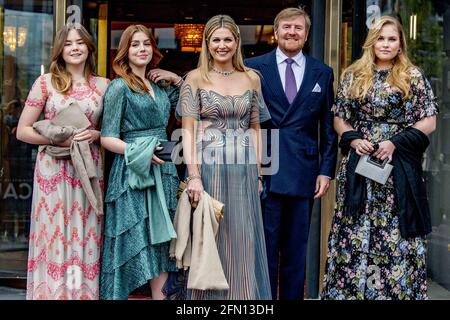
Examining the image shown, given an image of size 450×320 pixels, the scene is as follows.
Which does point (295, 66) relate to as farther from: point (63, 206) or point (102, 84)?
point (63, 206)

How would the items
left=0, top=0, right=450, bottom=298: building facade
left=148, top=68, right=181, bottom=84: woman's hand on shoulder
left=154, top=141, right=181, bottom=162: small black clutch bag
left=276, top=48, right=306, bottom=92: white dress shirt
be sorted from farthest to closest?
left=0, top=0, right=450, bottom=298: building facade, left=276, top=48, right=306, bottom=92: white dress shirt, left=148, top=68, right=181, bottom=84: woman's hand on shoulder, left=154, top=141, right=181, bottom=162: small black clutch bag

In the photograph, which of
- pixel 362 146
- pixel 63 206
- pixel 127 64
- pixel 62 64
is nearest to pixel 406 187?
pixel 362 146

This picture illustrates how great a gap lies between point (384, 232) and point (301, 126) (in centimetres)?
81

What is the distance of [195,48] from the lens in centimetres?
671

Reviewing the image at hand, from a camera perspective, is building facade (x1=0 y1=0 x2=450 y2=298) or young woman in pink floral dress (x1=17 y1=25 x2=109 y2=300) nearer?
young woman in pink floral dress (x1=17 y1=25 x2=109 y2=300)

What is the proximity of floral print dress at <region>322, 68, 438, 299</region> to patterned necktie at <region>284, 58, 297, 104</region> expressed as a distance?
33 centimetres

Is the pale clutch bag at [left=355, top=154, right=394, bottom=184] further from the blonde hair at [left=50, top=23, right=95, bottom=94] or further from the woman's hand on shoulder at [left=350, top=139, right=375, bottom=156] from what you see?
the blonde hair at [left=50, top=23, right=95, bottom=94]

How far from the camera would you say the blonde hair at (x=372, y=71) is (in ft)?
17.1

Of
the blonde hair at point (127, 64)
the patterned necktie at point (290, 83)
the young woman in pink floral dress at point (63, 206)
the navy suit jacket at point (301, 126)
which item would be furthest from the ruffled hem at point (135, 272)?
the patterned necktie at point (290, 83)

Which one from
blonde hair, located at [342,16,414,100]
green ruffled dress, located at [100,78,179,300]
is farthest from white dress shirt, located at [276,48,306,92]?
green ruffled dress, located at [100,78,179,300]

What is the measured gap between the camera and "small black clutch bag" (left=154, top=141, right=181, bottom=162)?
5109mm

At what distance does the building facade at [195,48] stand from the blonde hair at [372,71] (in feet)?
3.81

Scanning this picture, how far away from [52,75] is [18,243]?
199 centimetres
